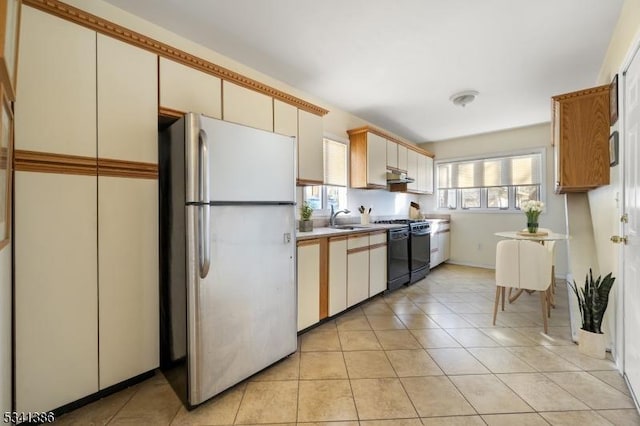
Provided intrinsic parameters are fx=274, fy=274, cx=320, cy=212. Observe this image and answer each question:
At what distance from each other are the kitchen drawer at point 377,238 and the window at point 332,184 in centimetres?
73

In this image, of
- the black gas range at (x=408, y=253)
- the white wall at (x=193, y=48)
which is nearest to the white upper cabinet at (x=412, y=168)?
the black gas range at (x=408, y=253)

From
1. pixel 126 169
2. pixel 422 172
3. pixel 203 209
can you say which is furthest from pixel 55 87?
pixel 422 172

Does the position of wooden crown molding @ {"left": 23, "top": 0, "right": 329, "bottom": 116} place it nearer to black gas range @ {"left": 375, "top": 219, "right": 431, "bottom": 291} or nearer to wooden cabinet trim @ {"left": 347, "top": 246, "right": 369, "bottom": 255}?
wooden cabinet trim @ {"left": 347, "top": 246, "right": 369, "bottom": 255}

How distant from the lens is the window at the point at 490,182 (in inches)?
189

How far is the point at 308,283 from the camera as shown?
248 centimetres

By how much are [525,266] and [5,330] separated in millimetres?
3612

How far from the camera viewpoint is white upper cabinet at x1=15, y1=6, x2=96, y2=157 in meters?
1.38

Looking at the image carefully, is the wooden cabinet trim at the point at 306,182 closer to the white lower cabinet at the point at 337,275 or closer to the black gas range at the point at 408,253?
the white lower cabinet at the point at 337,275

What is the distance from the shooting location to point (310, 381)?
6.03 ft

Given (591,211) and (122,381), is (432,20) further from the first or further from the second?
(122,381)

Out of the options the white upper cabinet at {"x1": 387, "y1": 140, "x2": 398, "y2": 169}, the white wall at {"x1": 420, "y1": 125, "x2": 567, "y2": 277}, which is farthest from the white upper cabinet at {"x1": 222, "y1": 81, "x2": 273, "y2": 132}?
the white wall at {"x1": 420, "y1": 125, "x2": 567, "y2": 277}

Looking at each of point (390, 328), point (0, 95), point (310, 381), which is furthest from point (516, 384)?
point (0, 95)

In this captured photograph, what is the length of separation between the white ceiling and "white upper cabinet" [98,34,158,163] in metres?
0.53

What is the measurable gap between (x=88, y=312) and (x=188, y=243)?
0.72 meters
